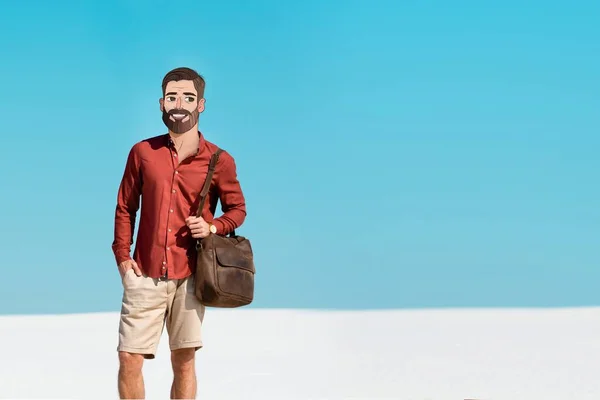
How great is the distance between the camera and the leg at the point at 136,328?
4.94 metres

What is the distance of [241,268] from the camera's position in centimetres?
507

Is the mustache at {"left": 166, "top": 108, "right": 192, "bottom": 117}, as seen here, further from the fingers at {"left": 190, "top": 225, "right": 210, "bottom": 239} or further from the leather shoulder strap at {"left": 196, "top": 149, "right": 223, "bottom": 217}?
the fingers at {"left": 190, "top": 225, "right": 210, "bottom": 239}

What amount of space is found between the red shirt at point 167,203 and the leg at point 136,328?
0.09 meters

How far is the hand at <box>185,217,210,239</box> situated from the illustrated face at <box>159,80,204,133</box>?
56 centimetres

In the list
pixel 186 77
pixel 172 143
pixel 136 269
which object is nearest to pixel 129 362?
pixel 136 269

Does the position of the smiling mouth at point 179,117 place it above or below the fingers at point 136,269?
above

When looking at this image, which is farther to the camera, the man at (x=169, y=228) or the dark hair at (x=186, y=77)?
the dark hair at (x=186, y=77)

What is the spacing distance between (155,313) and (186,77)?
143 cm

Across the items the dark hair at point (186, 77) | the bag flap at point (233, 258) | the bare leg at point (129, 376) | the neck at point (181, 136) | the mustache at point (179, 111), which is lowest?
the bare leg at point (129, 376)

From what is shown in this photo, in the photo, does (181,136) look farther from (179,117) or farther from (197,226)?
(197,226)

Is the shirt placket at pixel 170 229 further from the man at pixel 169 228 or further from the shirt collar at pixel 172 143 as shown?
the shirt collar at pixel 172 143

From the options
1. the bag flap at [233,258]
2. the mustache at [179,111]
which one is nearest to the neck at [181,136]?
the mustache at [179,111]

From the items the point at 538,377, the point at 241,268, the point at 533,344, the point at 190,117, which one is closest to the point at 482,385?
the point at 538,377

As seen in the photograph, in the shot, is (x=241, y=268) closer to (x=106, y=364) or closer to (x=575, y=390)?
(x=575, y=390)
